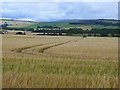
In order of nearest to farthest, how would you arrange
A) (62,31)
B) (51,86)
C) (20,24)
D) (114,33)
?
(51,86) < (114,33) < (62,31) < (20,24)

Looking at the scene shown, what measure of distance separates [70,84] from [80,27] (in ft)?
428

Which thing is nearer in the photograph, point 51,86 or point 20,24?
point 51,86

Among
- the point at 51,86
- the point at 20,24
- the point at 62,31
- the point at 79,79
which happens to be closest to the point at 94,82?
the point at 79,79

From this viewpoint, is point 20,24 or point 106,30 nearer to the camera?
point 106,30

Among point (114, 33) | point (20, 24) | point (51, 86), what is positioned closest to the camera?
point (51, 86)

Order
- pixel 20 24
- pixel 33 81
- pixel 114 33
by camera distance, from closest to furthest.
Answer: pixel 33 81 → pixel 114 33 → pixel 20 24

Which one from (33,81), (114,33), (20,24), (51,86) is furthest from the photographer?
(20,24)

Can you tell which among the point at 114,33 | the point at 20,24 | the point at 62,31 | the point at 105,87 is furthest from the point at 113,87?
the point at 20,24

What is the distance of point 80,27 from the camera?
138 metres

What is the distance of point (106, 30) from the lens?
392 feet

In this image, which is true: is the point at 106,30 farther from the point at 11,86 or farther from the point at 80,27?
the point at 11,86

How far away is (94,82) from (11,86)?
6.50 ft

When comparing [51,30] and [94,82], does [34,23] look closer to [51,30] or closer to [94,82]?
[51,30]

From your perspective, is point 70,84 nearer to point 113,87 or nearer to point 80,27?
point 113,87
